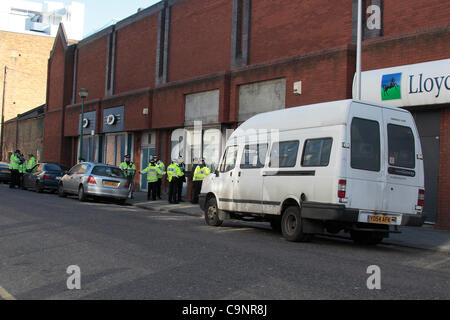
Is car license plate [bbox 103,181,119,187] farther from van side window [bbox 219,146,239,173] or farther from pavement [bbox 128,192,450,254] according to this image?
van side window [bbox 219,146,239,173]

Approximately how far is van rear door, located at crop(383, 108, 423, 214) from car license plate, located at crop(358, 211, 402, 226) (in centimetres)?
14

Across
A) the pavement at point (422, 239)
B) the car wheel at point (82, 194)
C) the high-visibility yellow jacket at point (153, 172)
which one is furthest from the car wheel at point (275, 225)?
the high-visibility yellow jacket at point (153, 172)

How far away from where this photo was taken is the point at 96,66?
35.9 metres

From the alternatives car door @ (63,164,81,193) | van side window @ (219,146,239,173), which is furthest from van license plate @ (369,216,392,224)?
car door @ (63,164,81,193)

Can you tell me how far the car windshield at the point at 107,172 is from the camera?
Result: 2045 centimetres

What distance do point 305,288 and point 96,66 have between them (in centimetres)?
3204

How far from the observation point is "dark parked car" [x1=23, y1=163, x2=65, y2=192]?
25.0 m

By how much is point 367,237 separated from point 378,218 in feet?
4.60

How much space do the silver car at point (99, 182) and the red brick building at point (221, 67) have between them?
446cm

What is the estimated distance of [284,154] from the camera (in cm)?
Result: 1122

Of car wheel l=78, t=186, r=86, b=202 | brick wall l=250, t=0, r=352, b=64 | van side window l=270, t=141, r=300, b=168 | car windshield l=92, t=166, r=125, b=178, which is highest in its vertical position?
brick wall l=250, t=0, r=352, b=64

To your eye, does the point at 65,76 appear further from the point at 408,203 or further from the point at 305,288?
the point at 305,288

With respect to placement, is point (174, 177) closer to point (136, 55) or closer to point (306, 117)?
point (306, 117)

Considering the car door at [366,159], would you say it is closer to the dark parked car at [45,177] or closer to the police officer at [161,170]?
the police officer at [161,170]
